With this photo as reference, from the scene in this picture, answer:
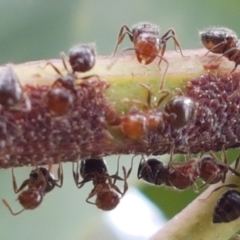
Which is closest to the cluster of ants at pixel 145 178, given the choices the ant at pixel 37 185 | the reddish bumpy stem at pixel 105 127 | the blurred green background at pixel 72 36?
the ant at pixel 37 185

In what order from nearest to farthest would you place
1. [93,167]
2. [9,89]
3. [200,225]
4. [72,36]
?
[9,89] < [93,167] < [200,225] < [72,36]

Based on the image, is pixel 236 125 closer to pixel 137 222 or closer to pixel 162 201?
pixel 162 201

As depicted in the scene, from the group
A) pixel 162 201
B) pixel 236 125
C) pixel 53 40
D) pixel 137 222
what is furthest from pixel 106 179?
pixel 53 40

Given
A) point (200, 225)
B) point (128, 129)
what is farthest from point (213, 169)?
point (128, 129)

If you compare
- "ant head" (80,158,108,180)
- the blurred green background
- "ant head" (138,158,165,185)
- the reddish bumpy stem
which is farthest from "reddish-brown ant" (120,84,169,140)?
the blurred green background

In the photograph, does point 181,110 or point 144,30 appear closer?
point 181,110

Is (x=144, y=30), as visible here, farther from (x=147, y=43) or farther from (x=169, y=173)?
(x=169, y=173)
